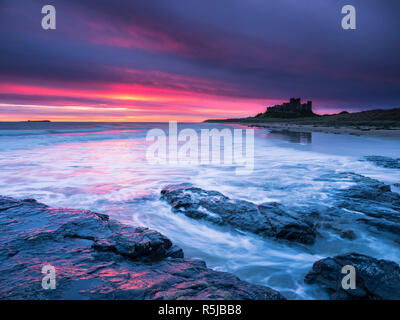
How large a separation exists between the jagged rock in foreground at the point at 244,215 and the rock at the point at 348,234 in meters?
0.48

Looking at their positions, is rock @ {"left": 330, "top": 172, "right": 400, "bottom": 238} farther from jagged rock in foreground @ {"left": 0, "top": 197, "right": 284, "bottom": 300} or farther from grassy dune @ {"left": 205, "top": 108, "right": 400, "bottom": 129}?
grassy dune @ {"left": 205, "top": 108, "right": 400, "bottom": 129}

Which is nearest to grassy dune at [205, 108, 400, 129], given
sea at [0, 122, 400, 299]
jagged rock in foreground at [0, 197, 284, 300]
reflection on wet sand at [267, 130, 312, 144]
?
reflection on wet sand at [267, 130, 312, 144]

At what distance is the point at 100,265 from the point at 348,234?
12.7 ft

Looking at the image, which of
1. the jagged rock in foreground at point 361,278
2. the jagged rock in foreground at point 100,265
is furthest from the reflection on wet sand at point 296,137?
the jagged rock in foreground at point 100,265

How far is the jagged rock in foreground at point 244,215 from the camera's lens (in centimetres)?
375

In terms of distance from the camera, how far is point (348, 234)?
3.76m

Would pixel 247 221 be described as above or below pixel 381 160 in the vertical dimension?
below

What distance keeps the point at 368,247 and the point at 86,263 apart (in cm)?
409

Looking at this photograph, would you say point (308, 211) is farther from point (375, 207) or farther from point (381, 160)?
point (381, 160)

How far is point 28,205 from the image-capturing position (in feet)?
13.4

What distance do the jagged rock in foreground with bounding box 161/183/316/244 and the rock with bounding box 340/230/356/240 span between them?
48 centimetres

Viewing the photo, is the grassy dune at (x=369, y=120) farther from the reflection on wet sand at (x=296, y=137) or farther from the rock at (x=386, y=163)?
the rock at (x=386, y=163)

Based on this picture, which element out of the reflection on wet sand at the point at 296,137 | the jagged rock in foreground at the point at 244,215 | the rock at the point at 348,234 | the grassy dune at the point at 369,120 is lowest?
the rock at the point at 348,234
